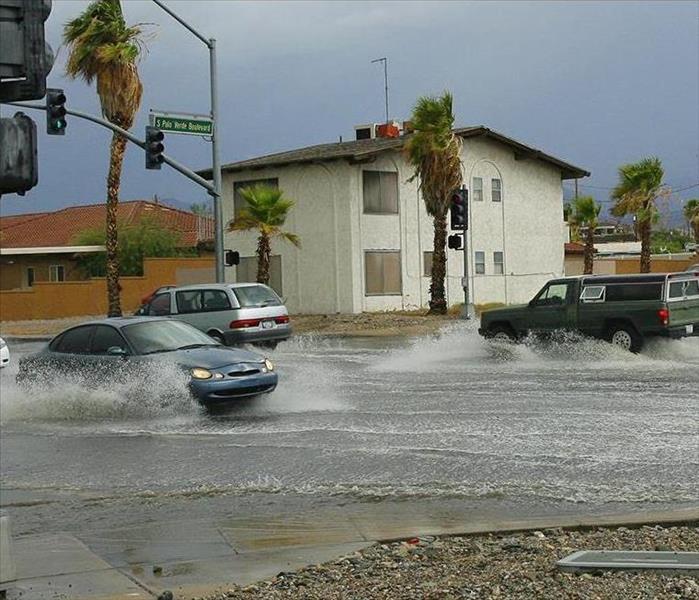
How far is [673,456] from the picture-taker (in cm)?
1238

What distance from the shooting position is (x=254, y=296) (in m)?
28.4

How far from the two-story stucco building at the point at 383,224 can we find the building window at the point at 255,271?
51 mm

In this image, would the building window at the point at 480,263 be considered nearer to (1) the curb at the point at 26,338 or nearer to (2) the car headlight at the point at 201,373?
(1) the curb at the point at 26,338

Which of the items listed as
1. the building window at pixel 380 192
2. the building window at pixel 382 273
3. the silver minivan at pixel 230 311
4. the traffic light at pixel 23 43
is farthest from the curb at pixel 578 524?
the building window at pixel 380 192

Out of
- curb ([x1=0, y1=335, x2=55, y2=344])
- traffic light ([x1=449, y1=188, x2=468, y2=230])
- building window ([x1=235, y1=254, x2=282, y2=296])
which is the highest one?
traffic light ([x1=449, y1=188, x2=468, y2=230])

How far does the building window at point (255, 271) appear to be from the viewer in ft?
157

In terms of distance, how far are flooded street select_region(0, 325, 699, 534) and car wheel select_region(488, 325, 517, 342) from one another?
3446 mm

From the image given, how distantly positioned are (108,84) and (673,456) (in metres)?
32.6

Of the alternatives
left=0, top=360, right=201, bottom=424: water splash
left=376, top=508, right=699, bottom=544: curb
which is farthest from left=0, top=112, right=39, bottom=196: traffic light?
left=0, top=360, right=201, bottom=424: water splash

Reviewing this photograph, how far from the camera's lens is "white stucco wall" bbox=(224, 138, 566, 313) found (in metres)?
45.6

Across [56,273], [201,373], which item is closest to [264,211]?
[56,273]

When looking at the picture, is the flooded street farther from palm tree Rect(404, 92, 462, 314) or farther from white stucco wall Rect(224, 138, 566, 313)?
white stucco wall Rect(224, 138, 566, 313)

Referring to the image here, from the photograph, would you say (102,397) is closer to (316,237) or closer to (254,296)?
(254,296)

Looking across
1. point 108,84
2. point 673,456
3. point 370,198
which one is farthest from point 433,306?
point 673,456
